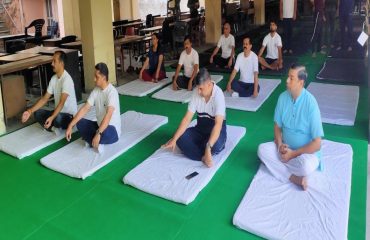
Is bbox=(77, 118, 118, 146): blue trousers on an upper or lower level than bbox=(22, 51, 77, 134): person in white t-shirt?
lower

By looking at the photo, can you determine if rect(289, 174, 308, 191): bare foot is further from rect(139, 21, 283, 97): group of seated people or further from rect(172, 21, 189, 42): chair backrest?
rect(172, 21, 189, 42): chair backrest

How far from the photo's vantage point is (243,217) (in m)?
2.64

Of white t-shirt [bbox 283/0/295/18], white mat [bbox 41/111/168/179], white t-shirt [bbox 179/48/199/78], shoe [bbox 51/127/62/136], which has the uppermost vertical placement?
white t-shirt [bbox 283/0/295/18]

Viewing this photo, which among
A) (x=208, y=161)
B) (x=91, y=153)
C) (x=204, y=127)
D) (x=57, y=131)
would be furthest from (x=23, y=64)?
(x=208, y=161)

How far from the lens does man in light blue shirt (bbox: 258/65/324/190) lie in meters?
2.90

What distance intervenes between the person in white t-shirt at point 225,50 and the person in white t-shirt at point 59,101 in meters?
3.59

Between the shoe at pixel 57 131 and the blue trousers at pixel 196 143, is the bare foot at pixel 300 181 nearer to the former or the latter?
the blue trousers at pixel 196 143

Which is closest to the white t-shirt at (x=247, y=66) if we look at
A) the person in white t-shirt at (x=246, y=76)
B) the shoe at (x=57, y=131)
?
the person in white t-shirt at (x=246, y=76)

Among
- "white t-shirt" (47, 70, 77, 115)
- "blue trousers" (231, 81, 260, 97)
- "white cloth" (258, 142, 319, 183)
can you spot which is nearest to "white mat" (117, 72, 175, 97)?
"blue trousers" (231, 81, 260, 97)

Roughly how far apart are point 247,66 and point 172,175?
8.96 ft

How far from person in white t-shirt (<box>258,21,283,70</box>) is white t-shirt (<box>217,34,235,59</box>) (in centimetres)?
60

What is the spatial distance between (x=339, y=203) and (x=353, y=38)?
24.7 ft

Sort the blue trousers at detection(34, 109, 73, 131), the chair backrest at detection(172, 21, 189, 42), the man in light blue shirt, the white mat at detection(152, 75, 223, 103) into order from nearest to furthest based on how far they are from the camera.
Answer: the man in light blue shirt
the blue trousers at detection(34, 109, 73, 131)
the white mat at detection(152, 75, 223, 103)
the chair backrest at detection(172, 21, 189, 42)

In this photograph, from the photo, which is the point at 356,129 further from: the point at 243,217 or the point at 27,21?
the point at 27,21
